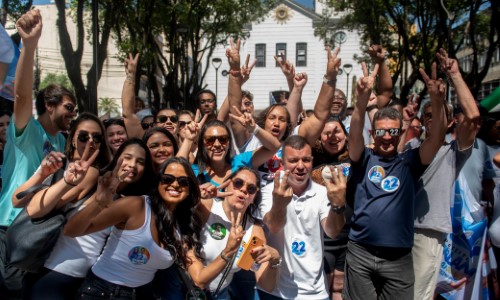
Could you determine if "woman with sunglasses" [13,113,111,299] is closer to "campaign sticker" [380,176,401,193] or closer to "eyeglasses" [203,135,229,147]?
"eyeglasses" [203,135,229,147]

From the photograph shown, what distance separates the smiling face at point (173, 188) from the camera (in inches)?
128

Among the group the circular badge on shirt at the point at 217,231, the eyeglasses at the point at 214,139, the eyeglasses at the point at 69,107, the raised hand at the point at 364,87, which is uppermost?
the raised hand at the point at 364,87

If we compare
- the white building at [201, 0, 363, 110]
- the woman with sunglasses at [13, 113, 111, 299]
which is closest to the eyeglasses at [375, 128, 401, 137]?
the woman with sunglasses at [13, 113, 111, 299]

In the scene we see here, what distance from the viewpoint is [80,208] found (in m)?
3.11

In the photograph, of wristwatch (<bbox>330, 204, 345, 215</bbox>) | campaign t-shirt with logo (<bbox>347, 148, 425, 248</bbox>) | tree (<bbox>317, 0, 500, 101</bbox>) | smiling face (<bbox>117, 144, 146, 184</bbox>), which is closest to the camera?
wristwatch (<bbox>330, 204, 345, 215</bbox>)

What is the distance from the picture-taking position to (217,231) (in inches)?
133

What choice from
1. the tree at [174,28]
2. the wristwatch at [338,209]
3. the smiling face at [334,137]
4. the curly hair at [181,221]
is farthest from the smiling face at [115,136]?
the tree at [174,28]

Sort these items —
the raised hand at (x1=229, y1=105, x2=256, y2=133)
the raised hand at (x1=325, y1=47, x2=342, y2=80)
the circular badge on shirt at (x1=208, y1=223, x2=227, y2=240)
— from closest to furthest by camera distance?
the circular badge on shirt at (x1=208, y1=223, x2=227, y2=240)
the raised hand at (x1=229, y1=105, x2=256, y2=133)
the raised hand at (x1=325, y1=47, x2=342, y2=80)

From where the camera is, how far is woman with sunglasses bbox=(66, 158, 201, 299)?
112 inches

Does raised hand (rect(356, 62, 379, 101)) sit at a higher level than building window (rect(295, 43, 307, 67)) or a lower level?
lower

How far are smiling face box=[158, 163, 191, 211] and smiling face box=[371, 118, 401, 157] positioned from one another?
1598 mm

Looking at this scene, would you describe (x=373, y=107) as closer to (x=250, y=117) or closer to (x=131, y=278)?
(x=250, y=117)

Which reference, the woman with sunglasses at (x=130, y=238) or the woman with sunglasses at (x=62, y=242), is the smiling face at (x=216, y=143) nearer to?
the woman with sunglasses at (x=130, y=238)

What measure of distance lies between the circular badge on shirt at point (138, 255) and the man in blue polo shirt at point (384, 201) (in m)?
1.73
